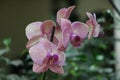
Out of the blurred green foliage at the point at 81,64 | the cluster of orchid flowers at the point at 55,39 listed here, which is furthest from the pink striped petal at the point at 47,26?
the blurred green foliage at the point at 81,64

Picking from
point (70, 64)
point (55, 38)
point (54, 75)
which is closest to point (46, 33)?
point (55, 38)

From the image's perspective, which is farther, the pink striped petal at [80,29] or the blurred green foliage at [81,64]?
the blurred green foliage at [81,64]

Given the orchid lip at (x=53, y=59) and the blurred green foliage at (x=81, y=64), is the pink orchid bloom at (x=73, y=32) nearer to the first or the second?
the orchid lip at (x=53, y=59)

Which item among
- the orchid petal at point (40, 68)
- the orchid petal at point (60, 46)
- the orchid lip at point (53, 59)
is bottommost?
the orchid petal at point (40, 68)

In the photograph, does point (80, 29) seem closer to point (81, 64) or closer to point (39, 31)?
point (39, 31)

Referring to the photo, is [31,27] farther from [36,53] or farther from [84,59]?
[84,59]

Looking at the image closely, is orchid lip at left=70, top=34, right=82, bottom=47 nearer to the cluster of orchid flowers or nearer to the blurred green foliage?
the cluster of orchid flowers

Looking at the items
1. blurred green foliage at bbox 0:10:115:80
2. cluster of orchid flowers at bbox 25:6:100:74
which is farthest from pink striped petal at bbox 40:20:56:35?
blurred green foliage at bbox 0:10:115:80
